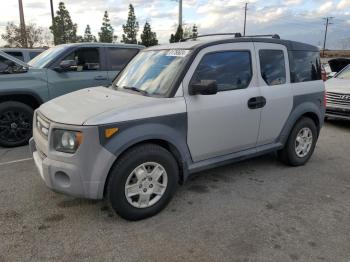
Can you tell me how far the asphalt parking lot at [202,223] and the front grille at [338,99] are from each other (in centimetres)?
347

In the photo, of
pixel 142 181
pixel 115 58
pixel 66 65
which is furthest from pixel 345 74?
pixel 142 181

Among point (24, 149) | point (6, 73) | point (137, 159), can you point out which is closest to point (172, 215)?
point (137, 159)

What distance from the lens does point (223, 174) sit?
466 cm

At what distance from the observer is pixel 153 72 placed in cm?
390

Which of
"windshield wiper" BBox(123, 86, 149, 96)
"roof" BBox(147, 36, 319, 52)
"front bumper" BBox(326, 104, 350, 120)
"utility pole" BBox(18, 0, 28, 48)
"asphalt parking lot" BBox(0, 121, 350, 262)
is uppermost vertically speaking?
"utility pole" BBox(18, 0, 28, 48)

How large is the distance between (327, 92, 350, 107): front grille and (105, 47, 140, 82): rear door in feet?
15.7

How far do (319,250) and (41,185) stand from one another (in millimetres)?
3267

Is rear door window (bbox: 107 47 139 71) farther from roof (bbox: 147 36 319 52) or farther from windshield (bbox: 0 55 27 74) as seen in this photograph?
roof (bbox: 147 36 319 52)

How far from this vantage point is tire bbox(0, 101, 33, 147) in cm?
574

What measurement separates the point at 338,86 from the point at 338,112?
73cm

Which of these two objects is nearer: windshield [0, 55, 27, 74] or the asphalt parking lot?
the asphalt parking lot

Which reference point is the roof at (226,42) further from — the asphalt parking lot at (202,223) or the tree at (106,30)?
the tree at (106,30)

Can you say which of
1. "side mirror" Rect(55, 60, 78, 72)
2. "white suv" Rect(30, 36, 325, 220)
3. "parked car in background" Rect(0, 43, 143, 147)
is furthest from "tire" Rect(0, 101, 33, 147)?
"white suv" Rect(30, 36, 325, 220)

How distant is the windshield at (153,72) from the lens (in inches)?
144
